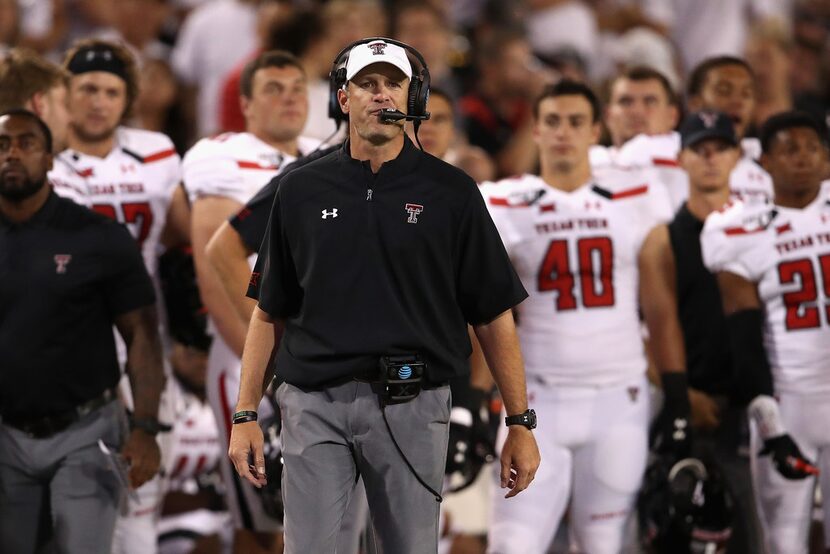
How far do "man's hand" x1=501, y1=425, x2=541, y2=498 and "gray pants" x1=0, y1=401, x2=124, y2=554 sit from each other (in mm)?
1752

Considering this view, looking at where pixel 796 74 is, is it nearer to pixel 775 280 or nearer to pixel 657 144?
pixel 657 144

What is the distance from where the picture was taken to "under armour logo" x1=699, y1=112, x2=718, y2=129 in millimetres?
6652

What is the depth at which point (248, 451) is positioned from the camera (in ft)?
Answer: 13.7

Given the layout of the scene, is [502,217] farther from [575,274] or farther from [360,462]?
[360,462]

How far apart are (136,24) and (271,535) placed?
14.5ft

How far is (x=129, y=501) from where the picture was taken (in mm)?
5906

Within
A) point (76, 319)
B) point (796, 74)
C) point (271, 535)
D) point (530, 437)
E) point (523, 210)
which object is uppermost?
point (796, 74)

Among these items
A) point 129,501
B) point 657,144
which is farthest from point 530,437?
point 657,144

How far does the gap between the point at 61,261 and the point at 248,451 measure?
1445mm

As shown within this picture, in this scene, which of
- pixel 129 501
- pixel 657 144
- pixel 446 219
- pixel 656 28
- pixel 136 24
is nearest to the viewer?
pixel 446 219

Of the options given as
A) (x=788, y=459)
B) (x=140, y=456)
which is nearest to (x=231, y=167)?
(x=140, y=456)

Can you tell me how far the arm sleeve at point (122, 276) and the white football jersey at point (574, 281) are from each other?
164 cm

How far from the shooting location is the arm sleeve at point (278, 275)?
4219 mm

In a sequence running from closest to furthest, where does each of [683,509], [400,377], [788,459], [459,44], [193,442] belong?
[400,377], [788,459], [683,509], [193,442], [459,44]
